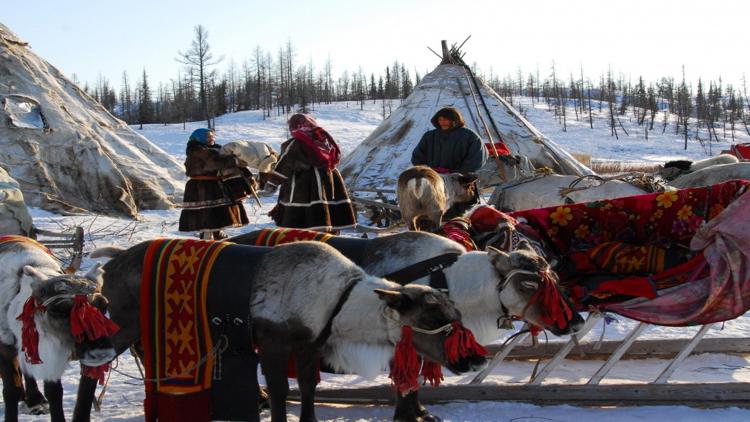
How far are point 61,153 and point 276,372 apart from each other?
10.6 meters

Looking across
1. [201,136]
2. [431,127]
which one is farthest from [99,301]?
[431,127]

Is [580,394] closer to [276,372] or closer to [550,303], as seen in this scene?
[550,303]

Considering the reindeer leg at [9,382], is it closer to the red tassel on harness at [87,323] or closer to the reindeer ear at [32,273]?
the reindeer ear at [32,273]

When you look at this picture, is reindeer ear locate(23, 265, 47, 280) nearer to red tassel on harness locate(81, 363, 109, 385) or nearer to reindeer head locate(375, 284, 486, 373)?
red tassel on harness locate(81, 363, 109, 385)

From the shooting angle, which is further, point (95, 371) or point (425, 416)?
point (425, 416)

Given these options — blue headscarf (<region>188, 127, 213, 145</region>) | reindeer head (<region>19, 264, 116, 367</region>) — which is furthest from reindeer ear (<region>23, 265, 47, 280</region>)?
blue headscarf (<region>188, 127, 213, 145</region>)

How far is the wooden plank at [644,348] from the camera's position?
17.0ft

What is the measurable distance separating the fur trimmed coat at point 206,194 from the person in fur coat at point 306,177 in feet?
4.92

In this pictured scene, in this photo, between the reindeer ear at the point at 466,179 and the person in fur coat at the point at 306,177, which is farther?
the person in fur coat at the point at 306,177

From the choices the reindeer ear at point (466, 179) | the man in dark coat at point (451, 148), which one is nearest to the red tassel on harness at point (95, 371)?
the reindeer ear at point (466, 179)

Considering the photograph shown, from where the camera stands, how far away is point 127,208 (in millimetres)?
12328

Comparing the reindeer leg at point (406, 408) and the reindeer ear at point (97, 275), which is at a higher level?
the reindeer ear at point (97, 275)

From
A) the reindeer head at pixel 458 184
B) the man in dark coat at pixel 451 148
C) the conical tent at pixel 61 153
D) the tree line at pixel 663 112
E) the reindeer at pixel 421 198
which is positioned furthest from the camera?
the tree line at pixel 663 112

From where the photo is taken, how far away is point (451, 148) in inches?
255
